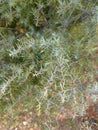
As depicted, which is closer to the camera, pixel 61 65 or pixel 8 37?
pixel 61 65

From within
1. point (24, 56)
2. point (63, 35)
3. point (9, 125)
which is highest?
point (63, 35)

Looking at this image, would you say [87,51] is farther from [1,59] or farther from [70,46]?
[1,59]

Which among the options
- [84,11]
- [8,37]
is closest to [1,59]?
[8,37]

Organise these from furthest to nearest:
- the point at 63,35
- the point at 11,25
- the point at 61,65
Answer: the point at 11,25 → the point at 63,35 → the point at 61,65

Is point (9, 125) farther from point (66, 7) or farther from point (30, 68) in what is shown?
point (66, 7)

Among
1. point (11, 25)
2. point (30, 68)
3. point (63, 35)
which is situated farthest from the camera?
point (11, 25)

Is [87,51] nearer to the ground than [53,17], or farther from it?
nearer to the ground
